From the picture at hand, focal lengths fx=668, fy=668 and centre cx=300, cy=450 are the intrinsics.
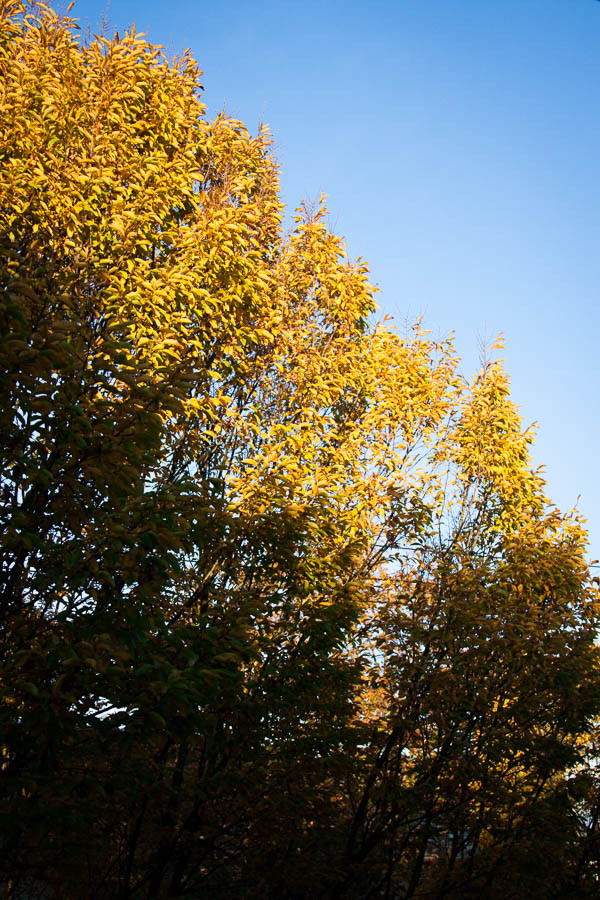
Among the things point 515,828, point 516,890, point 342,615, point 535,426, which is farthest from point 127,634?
point 535,426

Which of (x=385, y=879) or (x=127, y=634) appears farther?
(x=385, y=879)

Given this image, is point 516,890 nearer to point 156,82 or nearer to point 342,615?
point 342,615

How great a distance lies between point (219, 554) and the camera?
779 cm

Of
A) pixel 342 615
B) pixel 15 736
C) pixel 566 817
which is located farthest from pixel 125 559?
pixel 566 817

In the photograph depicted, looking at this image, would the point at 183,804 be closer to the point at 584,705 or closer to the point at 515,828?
the point at 515,828

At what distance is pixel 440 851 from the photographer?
1063 cm

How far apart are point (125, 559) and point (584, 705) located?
688cm

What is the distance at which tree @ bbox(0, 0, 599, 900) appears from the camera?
4.60 meters

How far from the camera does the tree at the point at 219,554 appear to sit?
4.60 metres

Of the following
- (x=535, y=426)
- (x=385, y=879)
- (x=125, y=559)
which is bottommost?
(x=385, y=879)

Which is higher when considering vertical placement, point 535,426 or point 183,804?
point 535,426

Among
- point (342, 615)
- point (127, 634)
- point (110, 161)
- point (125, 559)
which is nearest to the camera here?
point (127, 634)

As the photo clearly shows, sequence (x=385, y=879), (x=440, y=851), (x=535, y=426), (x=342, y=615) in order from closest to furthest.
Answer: (x=342, y=615), (x=385, y=879), (x=440, y=851), (x=535, y=426)

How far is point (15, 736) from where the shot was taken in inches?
169
